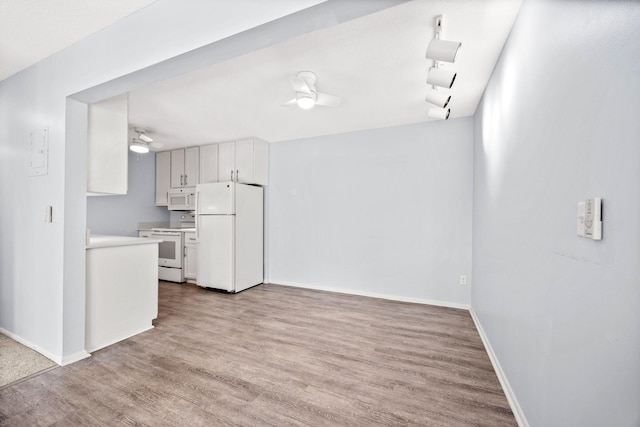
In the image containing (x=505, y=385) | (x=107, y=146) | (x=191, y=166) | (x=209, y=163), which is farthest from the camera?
(x=191, y=166)

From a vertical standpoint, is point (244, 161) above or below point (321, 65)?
below

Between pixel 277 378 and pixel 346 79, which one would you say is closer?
pixel 277 378

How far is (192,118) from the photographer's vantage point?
3424 millimetres

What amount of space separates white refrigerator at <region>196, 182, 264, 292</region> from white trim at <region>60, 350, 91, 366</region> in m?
1.87

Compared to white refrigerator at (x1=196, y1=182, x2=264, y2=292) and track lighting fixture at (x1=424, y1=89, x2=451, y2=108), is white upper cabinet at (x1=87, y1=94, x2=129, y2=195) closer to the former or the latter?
white refrigerator at (x1=196, y1=182, x2=264, y2=292)

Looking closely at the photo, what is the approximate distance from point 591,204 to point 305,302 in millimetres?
3202

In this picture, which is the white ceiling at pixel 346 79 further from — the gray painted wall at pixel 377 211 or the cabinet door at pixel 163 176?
the cabinet door at pixel 163 176

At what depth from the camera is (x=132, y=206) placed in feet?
16.3

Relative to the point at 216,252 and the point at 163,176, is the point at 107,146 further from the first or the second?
the point at 163,176

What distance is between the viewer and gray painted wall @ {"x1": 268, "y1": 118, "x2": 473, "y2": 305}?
3.45 m

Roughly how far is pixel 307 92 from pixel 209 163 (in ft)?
9.91

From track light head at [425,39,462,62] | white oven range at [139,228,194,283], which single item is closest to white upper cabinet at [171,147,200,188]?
white oven range at [139,228,194,283]

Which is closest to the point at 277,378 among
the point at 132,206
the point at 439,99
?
the point at 439,99

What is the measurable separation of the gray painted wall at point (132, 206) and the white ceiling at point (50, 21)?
2.83 m
